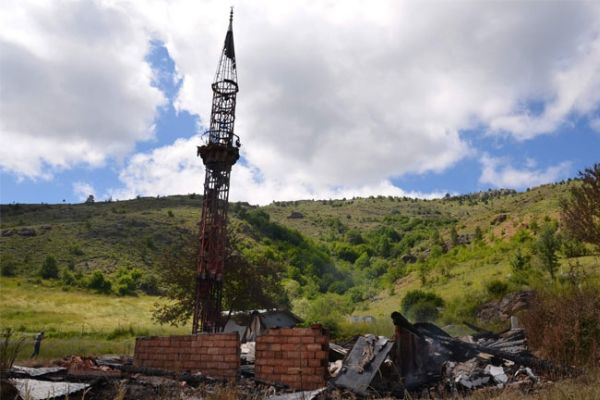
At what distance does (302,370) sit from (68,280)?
51.7 metres

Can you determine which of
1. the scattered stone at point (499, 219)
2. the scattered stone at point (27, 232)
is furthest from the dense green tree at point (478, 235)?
the scattered stone at point (27, 232)

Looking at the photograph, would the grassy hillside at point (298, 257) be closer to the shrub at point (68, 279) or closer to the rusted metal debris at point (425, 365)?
the shrub at point (68, 279)

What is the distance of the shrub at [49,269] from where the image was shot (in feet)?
172

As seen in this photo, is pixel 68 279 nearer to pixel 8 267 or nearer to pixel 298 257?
pixel 8 267

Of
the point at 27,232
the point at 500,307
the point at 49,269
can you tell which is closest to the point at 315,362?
the point at 500,307

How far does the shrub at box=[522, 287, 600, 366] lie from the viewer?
824cm

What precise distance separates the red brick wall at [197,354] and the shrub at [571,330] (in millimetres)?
5536

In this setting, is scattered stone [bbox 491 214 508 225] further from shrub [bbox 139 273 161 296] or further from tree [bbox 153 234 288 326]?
tree [bbox 153 234 288 326]

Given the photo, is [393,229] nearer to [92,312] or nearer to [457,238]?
[457,238]

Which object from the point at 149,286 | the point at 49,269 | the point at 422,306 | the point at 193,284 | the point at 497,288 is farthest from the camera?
the point at 149,286

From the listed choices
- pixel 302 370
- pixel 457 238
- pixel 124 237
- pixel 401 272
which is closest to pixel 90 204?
pixel 124 237

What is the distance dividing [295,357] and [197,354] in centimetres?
177

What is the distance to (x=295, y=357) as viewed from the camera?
23.2 ft

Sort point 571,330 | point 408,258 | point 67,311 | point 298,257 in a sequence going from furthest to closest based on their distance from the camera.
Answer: point 298,257, point 408,258, point 67,311, point 571,330
